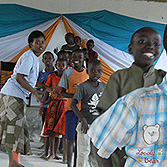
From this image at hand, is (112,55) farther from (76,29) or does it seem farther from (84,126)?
(84,126)

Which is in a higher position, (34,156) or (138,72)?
(138,72)

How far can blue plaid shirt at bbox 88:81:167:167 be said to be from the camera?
0.85 meters

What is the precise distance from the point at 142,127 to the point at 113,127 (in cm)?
Answer: 9

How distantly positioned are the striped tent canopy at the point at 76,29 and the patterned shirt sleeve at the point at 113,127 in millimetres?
5686

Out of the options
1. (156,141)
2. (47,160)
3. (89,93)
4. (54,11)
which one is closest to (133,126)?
(156,141)

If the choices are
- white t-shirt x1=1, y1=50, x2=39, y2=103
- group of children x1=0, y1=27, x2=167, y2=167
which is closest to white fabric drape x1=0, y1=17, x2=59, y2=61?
group of children x1=0, y1=27, x2=167, y2=167

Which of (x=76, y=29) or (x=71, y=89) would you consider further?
(x=76, y=29)

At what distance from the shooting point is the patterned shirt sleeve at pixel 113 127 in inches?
34.4

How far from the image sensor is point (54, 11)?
23.7 feet

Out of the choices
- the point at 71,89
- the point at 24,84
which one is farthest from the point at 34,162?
the point at 24,84

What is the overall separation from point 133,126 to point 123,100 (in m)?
0.08

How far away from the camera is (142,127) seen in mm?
864

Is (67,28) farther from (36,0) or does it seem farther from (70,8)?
(36,0)

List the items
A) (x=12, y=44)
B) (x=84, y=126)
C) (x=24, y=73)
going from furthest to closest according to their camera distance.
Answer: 1. (x=12, y=44)
2. (x=24, y=73)
3. (x=84, y=126)
